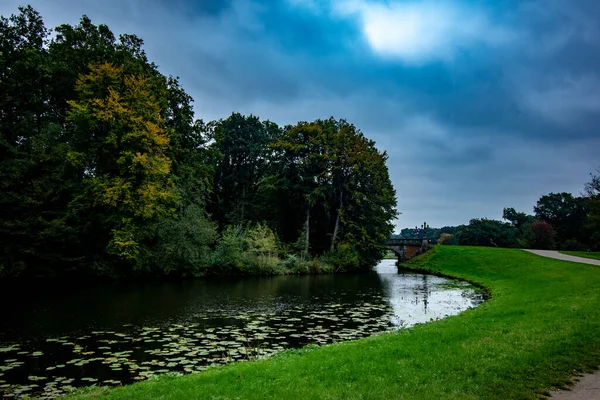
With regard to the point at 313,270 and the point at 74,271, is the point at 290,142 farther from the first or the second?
the point at 74,271

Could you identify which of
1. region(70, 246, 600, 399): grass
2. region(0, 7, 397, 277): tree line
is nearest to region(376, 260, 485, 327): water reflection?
region(70, 246, 600, 399): grass

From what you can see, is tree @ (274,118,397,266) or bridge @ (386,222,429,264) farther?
bridge @ (386,222,429,264)

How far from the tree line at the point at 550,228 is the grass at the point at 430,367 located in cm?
3750

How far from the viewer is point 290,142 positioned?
49562mm

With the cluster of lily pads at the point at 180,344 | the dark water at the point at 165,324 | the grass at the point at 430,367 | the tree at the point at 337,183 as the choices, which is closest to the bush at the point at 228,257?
the dark water at the point at 165,324

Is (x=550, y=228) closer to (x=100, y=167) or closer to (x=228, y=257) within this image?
(x=228, y=257)

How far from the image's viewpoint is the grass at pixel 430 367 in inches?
259

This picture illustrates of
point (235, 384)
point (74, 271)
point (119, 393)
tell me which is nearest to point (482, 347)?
point (235, 384)

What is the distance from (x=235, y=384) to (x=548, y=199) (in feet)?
322

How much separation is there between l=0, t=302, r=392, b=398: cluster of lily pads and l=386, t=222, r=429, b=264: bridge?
44799 millimetres

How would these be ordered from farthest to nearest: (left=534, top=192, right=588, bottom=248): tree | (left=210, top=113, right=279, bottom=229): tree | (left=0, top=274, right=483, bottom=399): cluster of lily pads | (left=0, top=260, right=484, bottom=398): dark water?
(left=534, top=192, right=588, bottom=248): tree → (left=210, top=113, right=279, bottom=229): tree → (left=0, top=260, right=484, bottom=398): dark water → (left=0, top=274, right=483, bottom=399): cluster of lily pads

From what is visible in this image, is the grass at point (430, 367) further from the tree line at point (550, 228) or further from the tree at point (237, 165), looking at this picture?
the tree at point (237, 165)

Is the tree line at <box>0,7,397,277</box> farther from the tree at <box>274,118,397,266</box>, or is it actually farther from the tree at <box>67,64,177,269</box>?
the tree at <box>274,118,397,266</box>

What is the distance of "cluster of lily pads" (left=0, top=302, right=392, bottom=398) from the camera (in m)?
9.14
